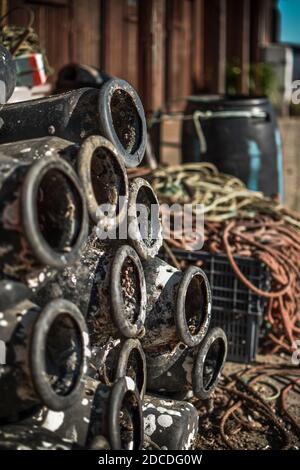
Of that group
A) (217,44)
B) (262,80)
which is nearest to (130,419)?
(217,44)

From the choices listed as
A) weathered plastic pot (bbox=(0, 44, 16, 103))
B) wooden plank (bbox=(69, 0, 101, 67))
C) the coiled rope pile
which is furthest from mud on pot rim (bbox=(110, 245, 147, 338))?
wooden plank (bbox=(69, 0, 101, 67))

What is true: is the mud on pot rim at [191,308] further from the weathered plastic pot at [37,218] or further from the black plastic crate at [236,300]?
the black plastic crate at [236,300]

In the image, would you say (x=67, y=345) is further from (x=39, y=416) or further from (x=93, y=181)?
Answer: (x=93, y=181)

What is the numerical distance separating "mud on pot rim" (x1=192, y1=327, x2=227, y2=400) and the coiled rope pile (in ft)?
2.51

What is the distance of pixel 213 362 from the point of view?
8.04 feet

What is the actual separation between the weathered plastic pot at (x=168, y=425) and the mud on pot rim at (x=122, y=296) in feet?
0.86

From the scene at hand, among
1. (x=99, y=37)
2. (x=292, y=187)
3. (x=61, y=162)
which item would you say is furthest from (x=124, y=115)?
(x=292, y=187)

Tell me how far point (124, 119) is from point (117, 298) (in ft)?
2.29

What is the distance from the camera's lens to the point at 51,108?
215 cm

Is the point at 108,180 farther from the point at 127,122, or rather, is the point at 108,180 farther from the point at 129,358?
the point at 129,358

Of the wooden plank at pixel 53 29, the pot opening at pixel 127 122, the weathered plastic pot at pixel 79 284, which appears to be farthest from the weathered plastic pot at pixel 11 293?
the wooden plank at pixel 53 29

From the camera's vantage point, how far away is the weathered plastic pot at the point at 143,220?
2.16m

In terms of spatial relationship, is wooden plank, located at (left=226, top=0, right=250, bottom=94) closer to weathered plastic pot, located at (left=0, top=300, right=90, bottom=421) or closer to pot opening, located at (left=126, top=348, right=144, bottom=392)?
pot opening, located at (left=126, top=348, right=144, bottom=392)

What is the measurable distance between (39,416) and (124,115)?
1.07 metres
